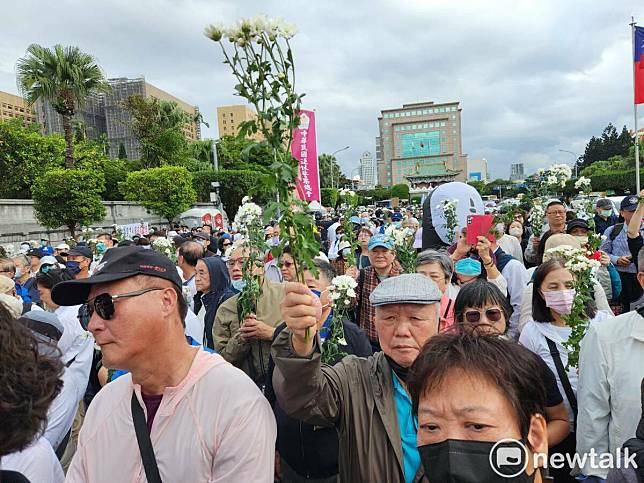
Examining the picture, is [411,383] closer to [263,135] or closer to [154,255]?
[263,135]

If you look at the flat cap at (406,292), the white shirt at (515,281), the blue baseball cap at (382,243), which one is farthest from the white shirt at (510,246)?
the flat cap at (406,292)

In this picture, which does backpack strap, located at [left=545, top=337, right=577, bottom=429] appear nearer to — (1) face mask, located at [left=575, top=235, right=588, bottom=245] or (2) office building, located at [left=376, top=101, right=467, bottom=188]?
(1) face mask, located at [left=575, top=235, right=588, bottom=245]

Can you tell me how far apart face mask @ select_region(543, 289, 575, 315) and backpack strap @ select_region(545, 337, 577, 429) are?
25cm

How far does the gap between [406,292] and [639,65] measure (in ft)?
42.9

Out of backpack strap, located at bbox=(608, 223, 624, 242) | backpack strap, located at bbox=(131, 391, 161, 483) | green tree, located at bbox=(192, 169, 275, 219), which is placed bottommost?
backpack strap, located at bbox=(131, 391, 161, 483)

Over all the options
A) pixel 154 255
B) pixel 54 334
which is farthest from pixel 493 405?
pixel 54 334

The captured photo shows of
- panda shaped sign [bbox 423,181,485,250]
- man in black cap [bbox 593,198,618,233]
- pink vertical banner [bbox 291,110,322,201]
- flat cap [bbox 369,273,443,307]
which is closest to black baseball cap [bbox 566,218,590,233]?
panda shaped sign [bbox 423,181,485,250]

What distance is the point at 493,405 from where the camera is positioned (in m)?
1.43

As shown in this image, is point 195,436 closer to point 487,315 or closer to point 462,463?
point 462,463

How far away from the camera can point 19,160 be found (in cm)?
2850

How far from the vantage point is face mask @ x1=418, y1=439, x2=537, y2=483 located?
1.34 m

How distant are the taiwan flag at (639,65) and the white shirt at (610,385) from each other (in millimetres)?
11852

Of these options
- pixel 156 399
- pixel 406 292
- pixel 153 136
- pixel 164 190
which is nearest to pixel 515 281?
pixel 406 292

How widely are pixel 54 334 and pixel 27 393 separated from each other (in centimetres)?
206
